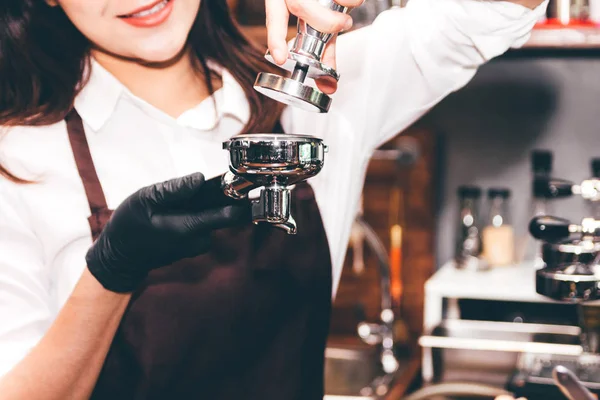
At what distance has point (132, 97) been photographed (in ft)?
4.34

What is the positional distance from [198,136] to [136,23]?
254mm

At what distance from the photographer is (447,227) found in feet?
9.14

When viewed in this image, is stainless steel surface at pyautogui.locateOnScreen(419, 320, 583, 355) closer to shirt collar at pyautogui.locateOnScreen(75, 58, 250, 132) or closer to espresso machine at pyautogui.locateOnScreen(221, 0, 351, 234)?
shirt collar at pyautogui.locateOnScreen(75, 58, 250, 132)

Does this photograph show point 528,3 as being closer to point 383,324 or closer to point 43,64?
point 43,64

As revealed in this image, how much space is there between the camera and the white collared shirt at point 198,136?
1.18m

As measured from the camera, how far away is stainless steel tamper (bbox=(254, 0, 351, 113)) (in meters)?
0.80

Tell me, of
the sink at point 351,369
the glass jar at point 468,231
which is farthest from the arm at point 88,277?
the glass jar at point 468,231

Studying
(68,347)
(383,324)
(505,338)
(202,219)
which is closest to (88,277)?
(68,347)

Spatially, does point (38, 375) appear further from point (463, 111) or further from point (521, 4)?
point (463, 111)

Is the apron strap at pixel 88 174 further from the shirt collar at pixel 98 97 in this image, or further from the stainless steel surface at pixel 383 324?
the stainless steel surface at pixel 383 324

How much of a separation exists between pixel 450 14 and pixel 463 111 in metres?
1.57

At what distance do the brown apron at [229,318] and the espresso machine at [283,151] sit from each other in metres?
0.46

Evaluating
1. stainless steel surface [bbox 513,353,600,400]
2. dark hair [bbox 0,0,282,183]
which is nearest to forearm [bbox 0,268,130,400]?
dark hair [bbox 0,0,282,183]

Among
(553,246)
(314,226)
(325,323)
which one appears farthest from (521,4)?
(325,323)
